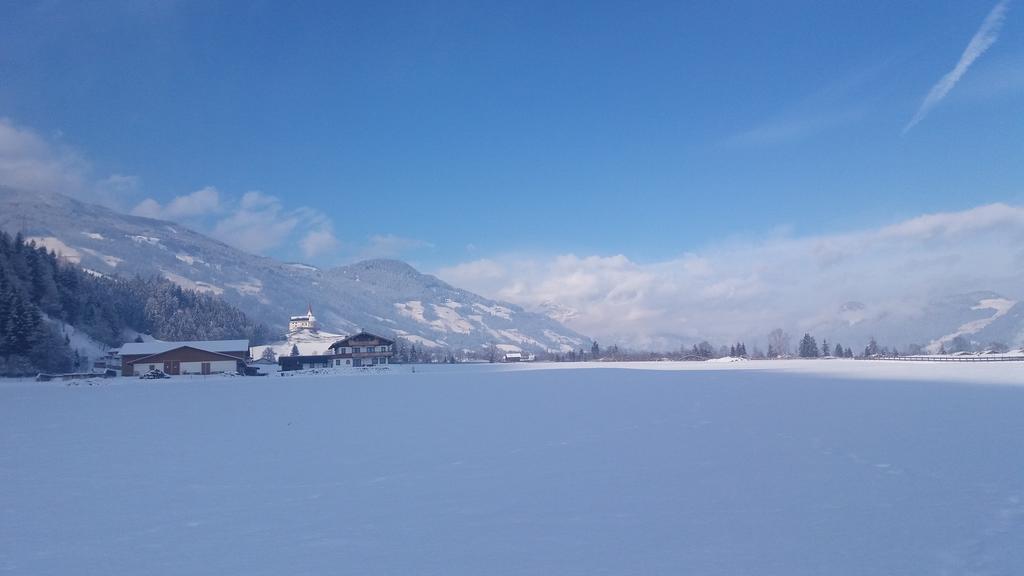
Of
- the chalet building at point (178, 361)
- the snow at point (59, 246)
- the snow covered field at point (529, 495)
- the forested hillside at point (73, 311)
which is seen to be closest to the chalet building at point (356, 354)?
the chalet building at point (178, 361)

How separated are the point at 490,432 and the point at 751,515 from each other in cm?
918

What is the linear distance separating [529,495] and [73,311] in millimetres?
84254

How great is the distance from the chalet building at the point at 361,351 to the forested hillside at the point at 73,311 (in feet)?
92.9

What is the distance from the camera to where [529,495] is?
9828mm

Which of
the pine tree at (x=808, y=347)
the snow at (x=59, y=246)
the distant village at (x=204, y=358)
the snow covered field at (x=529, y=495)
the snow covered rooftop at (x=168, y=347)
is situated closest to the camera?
the snow covered field at (x=529, y=495)

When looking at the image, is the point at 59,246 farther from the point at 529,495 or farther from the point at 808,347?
the point at 529,495

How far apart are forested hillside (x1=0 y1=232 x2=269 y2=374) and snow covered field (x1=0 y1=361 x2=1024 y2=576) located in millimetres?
40664

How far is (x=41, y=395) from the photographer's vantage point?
3541 cm

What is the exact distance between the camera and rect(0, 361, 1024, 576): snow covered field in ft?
22.9

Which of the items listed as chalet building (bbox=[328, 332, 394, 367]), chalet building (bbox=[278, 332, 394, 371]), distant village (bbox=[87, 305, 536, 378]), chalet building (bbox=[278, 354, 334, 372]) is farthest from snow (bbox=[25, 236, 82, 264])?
chalet building (bbox=[328, 332, 394, 367])

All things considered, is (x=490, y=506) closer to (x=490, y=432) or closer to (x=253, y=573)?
(x=253, y=573)

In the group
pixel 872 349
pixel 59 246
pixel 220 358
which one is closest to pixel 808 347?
pixel 872 349

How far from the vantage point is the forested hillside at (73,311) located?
52.6 meters

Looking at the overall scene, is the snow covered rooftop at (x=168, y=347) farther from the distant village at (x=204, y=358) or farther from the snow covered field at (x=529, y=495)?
the snow covered field at (x=529, y=495)
